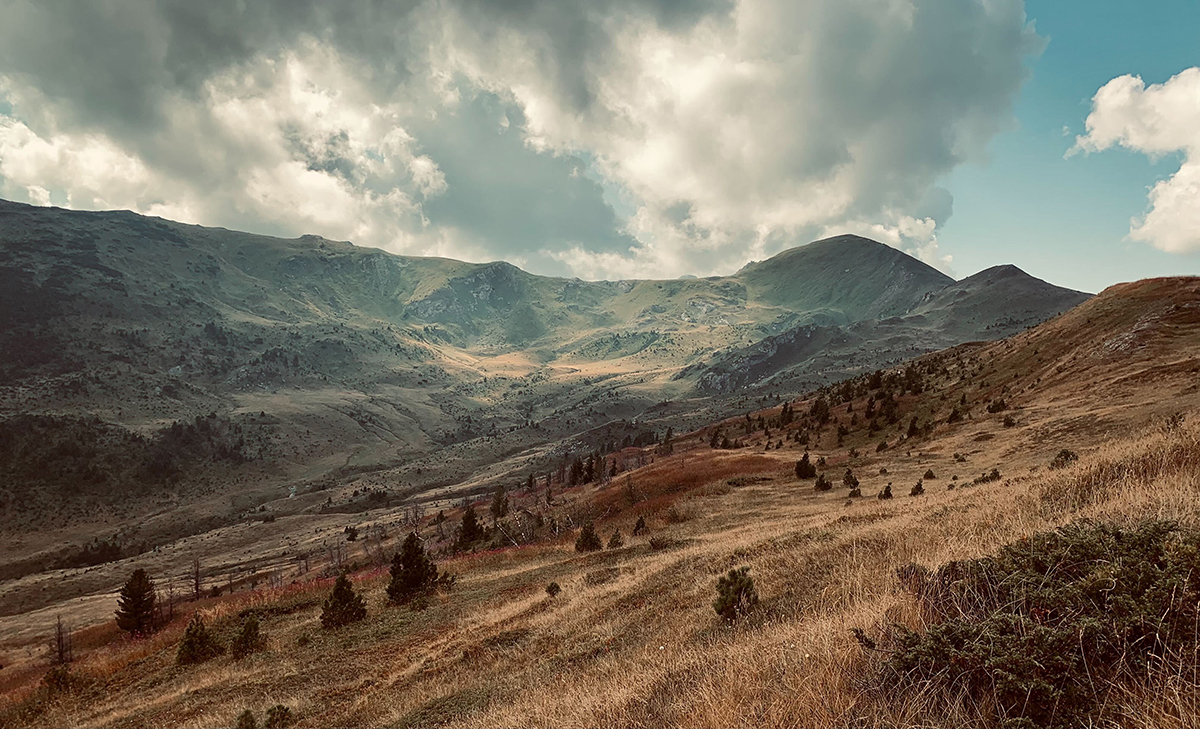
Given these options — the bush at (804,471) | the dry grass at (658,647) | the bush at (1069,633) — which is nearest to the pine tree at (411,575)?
the dry grass at (658,647)

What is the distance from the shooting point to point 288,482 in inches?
6048

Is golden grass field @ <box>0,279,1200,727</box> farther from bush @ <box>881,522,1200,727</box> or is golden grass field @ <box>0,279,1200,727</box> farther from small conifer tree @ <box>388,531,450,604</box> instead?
small conifer tree @ <box>388,531,450,604</box>

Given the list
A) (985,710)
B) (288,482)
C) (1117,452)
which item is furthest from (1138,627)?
(288,482)

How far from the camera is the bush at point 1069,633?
3668 millimetres

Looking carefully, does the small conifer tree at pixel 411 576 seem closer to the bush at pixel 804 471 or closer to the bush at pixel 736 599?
the bush at pixel 736 599

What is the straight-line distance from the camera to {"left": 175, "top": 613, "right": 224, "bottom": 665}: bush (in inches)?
607

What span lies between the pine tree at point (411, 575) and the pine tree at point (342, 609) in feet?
6.91

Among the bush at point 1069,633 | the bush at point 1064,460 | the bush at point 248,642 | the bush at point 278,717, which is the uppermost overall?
the bush at point 1069,633

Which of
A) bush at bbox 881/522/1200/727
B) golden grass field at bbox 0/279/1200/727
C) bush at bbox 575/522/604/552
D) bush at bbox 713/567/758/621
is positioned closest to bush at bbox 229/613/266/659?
golden grass field at bbox 0/279/1200/727

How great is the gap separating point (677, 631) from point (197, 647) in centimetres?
1604

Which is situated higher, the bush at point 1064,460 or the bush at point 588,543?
the bush at point 1064,460

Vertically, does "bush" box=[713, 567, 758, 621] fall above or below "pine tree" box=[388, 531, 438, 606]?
above

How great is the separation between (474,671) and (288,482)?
17396cm

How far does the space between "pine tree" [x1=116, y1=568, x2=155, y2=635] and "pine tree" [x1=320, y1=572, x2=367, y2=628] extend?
560 inches
